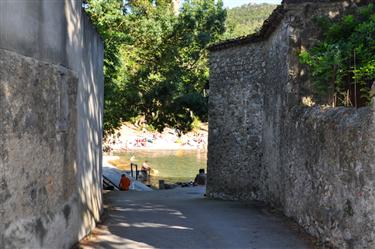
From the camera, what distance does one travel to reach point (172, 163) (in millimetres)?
53125

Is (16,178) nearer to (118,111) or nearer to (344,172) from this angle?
(344,172)

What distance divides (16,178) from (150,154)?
58200 millimetres

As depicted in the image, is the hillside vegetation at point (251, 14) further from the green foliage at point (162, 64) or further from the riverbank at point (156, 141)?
the green foliage at point (162, 64)

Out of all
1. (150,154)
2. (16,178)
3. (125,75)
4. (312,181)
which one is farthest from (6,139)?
(150,154)

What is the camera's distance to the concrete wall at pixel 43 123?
5254 millimetres

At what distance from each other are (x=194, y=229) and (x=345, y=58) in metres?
4.54

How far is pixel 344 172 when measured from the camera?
22.9 feet

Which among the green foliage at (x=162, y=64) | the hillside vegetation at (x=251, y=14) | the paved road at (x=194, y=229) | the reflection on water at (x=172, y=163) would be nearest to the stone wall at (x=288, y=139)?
the paved road at (x=194, y=229)

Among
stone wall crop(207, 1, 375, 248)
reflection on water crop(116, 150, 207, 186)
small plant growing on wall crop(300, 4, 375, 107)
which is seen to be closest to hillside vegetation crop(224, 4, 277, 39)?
reflection on water crop(116, 150, 207, 186)

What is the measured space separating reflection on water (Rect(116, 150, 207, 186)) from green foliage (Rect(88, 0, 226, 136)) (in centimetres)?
1456

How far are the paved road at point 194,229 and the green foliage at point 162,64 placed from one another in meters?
6.92

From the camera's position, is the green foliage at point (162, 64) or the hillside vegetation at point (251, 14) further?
the hillside vegetation at point (251, 14)

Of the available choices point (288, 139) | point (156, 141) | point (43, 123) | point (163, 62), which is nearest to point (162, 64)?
point (163, 62)

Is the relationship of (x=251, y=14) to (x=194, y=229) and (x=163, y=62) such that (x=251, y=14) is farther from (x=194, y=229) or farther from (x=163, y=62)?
(x=194, y=229)
